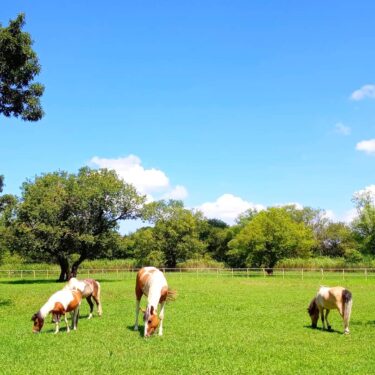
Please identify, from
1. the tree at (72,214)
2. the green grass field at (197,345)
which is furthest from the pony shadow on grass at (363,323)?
the tree at (72,214)

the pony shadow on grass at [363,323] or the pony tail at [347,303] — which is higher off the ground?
the pony tail at [347,303]

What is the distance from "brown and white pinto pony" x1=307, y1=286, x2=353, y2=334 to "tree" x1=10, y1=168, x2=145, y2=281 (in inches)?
1211

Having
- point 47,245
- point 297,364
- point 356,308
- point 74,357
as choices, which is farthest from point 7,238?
point 297,364

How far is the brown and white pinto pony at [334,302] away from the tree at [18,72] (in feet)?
52.3

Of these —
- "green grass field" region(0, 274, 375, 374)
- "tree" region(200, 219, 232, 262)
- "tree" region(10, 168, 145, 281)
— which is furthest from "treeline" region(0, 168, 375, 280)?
"tree" region(200, 219, 232, 262)

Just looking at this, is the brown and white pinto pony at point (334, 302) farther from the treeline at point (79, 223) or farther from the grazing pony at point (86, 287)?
the treeline at point (79, 223)

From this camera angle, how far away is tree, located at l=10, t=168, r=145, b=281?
43750mm

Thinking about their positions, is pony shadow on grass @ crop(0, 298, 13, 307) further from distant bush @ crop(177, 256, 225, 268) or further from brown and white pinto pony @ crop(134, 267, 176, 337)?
distant bush @ crop(177, 256, 225, 268)

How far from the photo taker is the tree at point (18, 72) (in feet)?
68.6

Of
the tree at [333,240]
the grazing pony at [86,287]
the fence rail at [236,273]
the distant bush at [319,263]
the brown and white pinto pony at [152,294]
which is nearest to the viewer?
the brown and white pinto pony at [152,294]

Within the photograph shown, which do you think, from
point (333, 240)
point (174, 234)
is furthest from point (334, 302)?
point (333, 240)

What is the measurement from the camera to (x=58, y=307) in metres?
14.1

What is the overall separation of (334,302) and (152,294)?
6.13 m

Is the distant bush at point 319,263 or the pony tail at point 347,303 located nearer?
the pony tail at point 347,303
